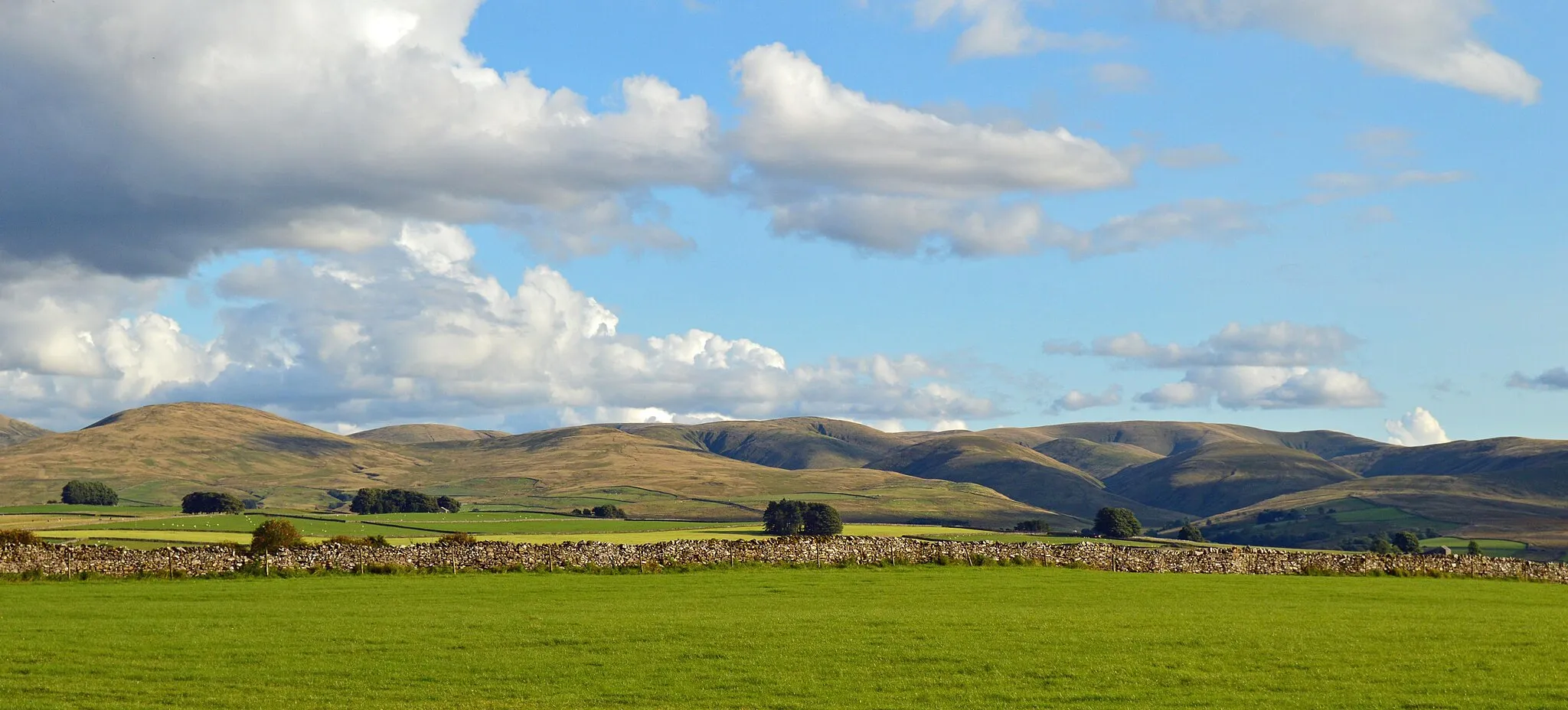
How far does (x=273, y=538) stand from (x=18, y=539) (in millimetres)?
13131

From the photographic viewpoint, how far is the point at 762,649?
36.6 m

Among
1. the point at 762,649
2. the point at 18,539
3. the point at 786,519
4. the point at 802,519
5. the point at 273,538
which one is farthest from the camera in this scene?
the point at 802,519

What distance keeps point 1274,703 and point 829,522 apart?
163719 millimetres

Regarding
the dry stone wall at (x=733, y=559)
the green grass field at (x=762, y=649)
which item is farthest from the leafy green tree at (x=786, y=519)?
the green grass field at (x=762, y=649)

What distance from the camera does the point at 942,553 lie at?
7794cm

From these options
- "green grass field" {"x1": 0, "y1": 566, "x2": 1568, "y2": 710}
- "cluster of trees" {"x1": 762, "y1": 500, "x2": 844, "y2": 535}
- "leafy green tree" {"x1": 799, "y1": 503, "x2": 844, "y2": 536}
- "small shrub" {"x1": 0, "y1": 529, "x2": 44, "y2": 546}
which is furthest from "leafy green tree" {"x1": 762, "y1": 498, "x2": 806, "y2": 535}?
"green grass field" {"x1": 0, "y1": 566, "x2": 1568, "y2": 710}

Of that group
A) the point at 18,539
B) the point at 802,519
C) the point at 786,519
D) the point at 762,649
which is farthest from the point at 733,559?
the point at 802,519

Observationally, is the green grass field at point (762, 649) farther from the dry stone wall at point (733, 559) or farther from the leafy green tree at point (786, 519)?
the leafy green tree at point (786, 519)

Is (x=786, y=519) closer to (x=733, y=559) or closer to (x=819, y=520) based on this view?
(x=819, y=520)

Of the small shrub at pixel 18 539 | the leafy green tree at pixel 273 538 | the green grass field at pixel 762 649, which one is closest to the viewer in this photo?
the green grass field at pixel 762 649

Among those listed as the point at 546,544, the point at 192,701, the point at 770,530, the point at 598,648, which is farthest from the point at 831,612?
the point at 770,530

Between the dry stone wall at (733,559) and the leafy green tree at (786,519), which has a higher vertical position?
the leafy green tree at (786,519)

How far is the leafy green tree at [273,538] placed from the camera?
2783 inches

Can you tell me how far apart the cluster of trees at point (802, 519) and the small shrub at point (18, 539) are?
113046 mm
